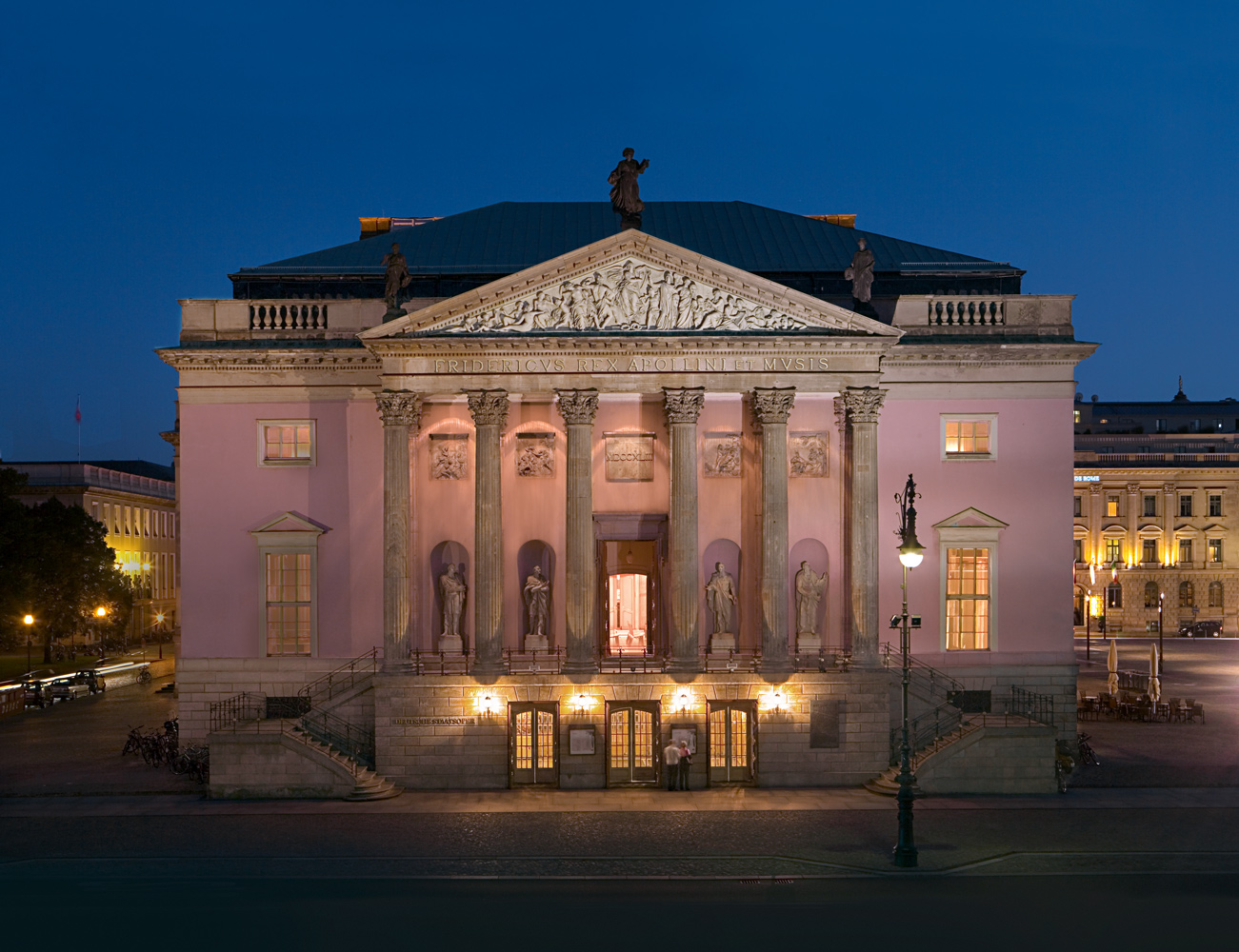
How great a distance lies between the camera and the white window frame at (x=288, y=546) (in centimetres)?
3706

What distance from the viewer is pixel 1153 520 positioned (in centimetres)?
9519

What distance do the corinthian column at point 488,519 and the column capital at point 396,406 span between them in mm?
1951

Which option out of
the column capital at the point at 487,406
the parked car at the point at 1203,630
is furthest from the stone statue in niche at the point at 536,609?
the parked car at the point at 1203,630

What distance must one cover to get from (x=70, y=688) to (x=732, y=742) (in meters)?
39.1

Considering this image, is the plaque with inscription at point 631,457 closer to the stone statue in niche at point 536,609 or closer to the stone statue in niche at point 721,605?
the stone statue in niche at point 721,605

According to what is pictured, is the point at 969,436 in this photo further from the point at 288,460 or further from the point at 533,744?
the point at 288,460

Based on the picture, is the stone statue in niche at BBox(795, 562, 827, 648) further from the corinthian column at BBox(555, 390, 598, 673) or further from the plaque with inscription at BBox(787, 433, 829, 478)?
the corinthian column at BBox(555, 390, 598, 673)

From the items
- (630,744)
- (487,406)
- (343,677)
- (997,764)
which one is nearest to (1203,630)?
(997,764)

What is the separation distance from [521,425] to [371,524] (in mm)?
6178

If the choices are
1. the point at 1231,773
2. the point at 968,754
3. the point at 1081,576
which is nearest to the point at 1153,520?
the point at 1081,576

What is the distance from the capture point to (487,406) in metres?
34.3

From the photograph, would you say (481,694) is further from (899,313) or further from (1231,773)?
(1231,773)

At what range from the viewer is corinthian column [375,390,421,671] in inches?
1348

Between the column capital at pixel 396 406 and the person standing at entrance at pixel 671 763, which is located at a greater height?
the column capital at pixel 396 406
